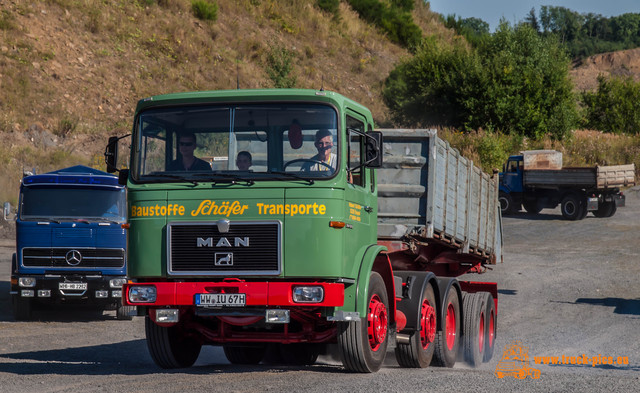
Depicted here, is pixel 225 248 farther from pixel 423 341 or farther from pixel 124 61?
pixel 124 61

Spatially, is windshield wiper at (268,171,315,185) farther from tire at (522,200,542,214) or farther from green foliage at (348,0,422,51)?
green foliage at (348,0,422,51)

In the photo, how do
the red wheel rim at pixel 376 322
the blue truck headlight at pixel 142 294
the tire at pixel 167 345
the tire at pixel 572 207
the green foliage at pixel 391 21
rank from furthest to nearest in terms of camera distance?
the green foliage at pixel 391 21 < the tire at pixel 572 207 < the tire at pixel 167 345 < the red wheel rim at pixel 376 322 < the blue truck headlight at pixel 142 294

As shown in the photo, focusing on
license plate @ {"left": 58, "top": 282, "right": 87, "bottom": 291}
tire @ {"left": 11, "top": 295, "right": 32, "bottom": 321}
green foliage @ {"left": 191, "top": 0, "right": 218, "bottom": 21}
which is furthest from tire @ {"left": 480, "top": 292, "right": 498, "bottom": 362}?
green foliage @ {"left": 191, "top": 0, "right": 218, "bottom": 21}

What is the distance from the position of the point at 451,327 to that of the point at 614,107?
2108 inches

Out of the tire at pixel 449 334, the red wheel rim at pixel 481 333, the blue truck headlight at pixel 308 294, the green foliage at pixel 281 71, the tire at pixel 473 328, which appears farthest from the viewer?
the green foliage at pixel 281 71

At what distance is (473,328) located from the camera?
11180mm

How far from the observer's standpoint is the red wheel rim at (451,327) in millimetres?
10805

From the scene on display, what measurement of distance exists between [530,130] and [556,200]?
13.1 m

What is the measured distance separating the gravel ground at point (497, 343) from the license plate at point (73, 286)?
66cm

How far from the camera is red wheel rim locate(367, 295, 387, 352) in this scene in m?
8.55

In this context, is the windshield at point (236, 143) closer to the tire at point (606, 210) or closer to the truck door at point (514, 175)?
the tire at point (606, 210)

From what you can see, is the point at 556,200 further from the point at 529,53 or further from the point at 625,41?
the point at 625,41

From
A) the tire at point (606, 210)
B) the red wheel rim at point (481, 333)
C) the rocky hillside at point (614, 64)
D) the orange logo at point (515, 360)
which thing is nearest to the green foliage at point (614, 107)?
the tire at point (606, 210)

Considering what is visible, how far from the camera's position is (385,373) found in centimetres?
882
